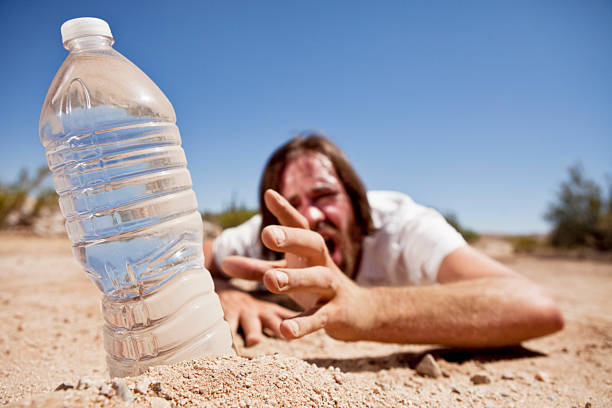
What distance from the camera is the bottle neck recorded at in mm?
1485

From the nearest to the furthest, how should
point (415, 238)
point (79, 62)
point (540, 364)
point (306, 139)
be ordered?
1. point (79, 62)
2. point (540, 364)
3. point (415, 238)
4. point (306, 139)

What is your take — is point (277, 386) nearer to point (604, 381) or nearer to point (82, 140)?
point (82, 140)

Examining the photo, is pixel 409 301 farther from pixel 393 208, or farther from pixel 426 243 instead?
pixel 393 208

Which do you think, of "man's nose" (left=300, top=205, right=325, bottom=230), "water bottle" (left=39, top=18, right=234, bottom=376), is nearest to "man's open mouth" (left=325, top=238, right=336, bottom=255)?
"man's nose" (left=300, top=205, right=325, bottom=230)

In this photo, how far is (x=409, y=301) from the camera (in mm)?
1945

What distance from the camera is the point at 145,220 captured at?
1352 mm

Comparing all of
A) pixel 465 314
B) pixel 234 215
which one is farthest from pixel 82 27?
pixel 234 215

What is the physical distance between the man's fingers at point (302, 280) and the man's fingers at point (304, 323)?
83 millimetres

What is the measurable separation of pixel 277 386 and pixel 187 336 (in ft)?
1.17

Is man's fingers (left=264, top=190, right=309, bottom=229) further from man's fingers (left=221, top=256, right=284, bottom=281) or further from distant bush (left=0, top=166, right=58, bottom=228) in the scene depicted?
distant bush (left=0, top=166, right=58, bottom=228)

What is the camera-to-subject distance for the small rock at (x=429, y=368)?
1.79 metres

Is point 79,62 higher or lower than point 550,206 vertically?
higher

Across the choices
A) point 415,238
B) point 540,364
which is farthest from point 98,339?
point 540,364

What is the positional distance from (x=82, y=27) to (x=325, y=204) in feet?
7.06
